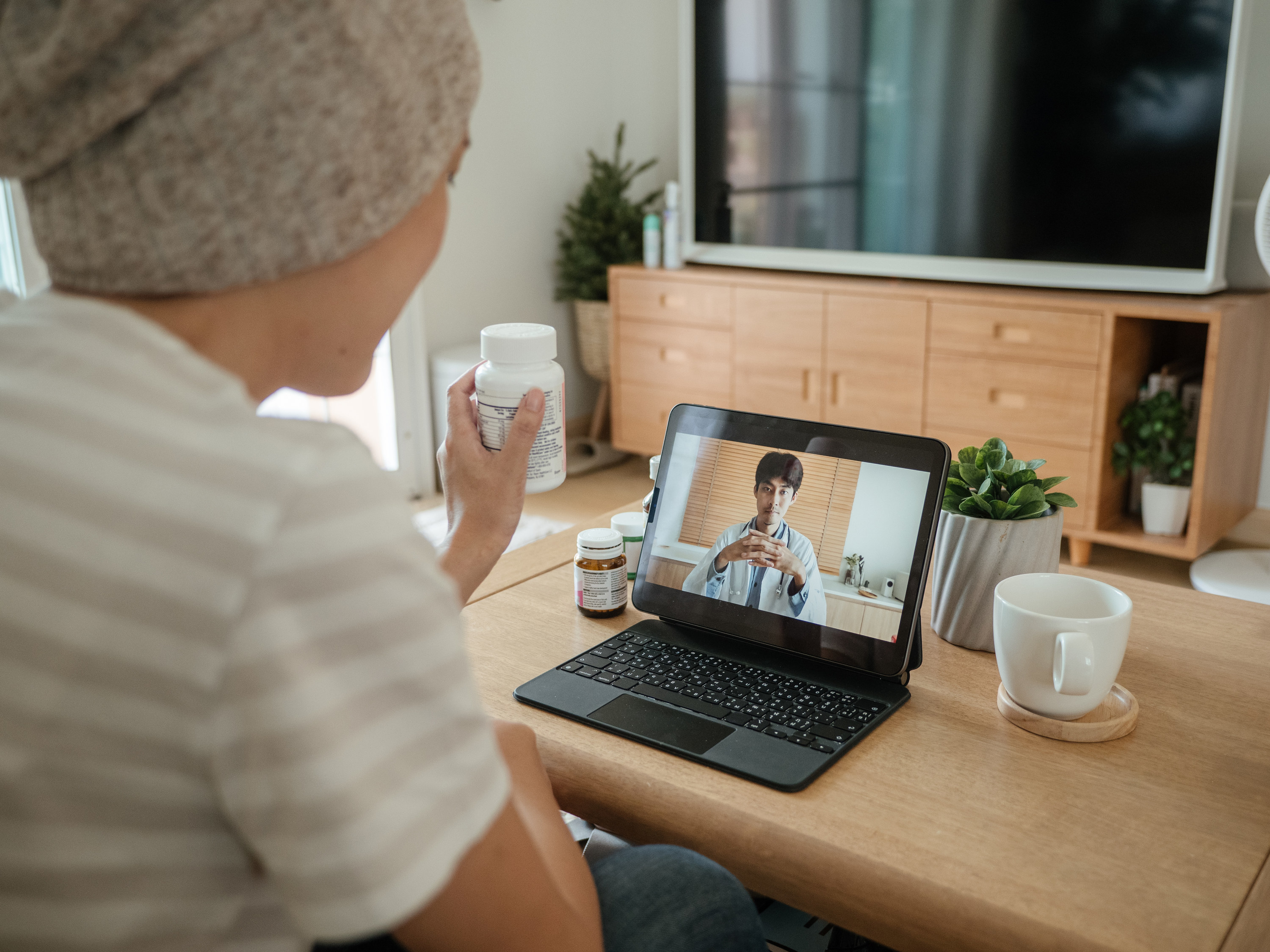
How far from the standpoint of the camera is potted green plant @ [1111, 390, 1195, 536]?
103 inches

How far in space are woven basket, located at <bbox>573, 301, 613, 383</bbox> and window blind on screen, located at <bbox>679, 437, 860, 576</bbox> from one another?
2.57 metres

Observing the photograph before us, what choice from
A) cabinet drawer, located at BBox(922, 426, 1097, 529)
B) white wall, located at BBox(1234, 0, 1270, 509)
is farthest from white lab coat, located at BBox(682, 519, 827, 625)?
white wall, located at BBox(1234, 0, 1270, 509)

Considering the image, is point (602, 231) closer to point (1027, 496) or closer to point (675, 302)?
point (675, 302)

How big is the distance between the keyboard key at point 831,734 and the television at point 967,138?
2156 mm

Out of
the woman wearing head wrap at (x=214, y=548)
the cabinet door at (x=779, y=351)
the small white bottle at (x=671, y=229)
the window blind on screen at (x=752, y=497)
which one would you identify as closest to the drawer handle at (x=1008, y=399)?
the cabinet door at (x=779, y=351)

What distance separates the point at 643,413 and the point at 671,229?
58 cm

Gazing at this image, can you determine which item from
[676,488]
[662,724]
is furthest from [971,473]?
[662,724]

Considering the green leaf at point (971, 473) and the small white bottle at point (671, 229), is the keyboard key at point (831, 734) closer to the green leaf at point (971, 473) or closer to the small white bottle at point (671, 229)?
the green leaf at point (971, 473)

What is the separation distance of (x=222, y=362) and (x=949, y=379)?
2.54 metres

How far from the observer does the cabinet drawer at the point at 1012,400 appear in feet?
8.75

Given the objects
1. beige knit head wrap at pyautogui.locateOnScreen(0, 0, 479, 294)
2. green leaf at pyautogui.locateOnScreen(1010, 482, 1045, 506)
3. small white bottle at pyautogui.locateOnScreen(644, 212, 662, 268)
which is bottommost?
green leaf at pyautogui.locateOnScreen(1010, 482, 1045, 506)

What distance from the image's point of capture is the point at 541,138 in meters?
3.69

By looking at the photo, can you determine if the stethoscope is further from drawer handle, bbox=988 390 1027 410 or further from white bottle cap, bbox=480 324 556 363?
drawer handle, bbox=988 390 1027 410

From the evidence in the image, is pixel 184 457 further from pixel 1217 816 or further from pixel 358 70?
pixel 1217 816
